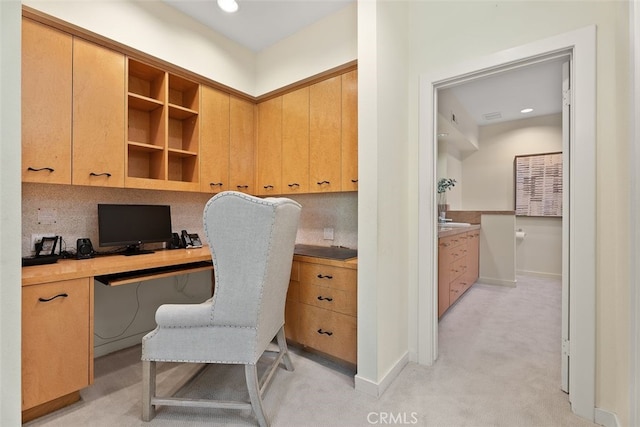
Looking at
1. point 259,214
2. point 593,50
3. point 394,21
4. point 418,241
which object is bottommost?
point 418,241

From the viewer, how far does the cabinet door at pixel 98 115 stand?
73.4 inches

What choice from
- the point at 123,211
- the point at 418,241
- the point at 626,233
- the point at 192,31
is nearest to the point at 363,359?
the point at 418,241

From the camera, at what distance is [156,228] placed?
2406 millimetres

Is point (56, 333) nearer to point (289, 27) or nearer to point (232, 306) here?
point (232, 306)

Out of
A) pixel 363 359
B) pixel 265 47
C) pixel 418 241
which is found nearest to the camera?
pixel 363 359

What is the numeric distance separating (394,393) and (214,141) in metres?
2.47

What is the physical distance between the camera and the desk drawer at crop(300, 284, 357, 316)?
1.97m

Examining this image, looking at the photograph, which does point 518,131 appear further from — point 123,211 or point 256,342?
point 123,211

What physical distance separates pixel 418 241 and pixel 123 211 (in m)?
2.31

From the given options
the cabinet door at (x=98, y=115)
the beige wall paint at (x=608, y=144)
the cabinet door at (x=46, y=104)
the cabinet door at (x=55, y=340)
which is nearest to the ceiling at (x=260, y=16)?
the cabinet door at (x=98, y=115)

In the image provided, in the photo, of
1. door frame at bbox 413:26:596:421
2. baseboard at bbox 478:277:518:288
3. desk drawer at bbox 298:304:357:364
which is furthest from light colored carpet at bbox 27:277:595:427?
baseboard at bbox 478:277:518:288

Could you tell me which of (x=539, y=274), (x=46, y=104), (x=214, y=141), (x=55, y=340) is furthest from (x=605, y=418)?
(x=539, y=274)

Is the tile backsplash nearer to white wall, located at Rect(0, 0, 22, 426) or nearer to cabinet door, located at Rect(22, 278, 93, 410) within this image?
cabinet door, located at Rect(22, 278, 93, 410)

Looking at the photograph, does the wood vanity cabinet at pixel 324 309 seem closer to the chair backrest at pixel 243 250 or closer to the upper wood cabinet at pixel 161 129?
the chair backrest at pixel 243 250
